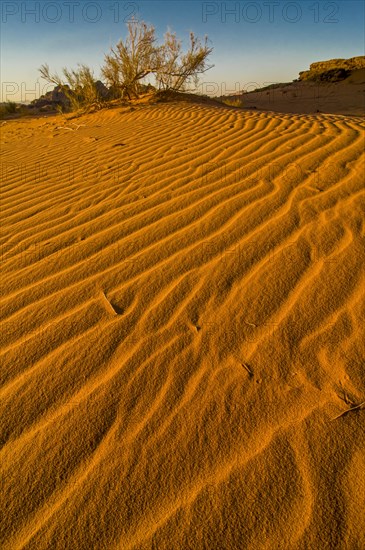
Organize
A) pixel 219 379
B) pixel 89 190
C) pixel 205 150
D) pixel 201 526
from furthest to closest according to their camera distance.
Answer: pixel 205 150 → pixel 89 190 → pixel 219 379 → pixel 201 526

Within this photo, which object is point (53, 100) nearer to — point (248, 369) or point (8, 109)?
point (8, 109)

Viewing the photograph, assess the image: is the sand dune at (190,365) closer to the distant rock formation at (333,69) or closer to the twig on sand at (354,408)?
the twig on sand at (354,408)

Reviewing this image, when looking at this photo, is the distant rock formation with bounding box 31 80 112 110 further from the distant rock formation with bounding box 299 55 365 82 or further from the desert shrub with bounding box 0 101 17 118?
the distant rock formation with bounding box 299 55 365 82

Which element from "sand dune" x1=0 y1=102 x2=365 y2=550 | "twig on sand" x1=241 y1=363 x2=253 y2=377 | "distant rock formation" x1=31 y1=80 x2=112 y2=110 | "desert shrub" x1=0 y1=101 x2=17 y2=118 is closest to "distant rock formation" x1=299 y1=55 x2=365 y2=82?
"distant rock formation" x1=31 y1=80 x2=112 y2=110

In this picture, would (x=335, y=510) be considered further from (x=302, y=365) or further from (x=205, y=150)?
(x=205, y=150)

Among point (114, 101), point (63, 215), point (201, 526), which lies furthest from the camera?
point (114, 101)

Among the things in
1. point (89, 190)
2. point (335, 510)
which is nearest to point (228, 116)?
point (89, 190)

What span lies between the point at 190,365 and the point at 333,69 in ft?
79.1

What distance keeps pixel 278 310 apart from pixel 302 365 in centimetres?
37

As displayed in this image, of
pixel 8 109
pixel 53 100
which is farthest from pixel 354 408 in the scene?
pixel 53 100

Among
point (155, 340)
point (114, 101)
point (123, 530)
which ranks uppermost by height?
point (114, 101)

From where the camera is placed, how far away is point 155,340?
1862mm

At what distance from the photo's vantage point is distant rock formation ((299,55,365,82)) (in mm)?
19688

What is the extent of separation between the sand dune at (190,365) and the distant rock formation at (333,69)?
794 inches
